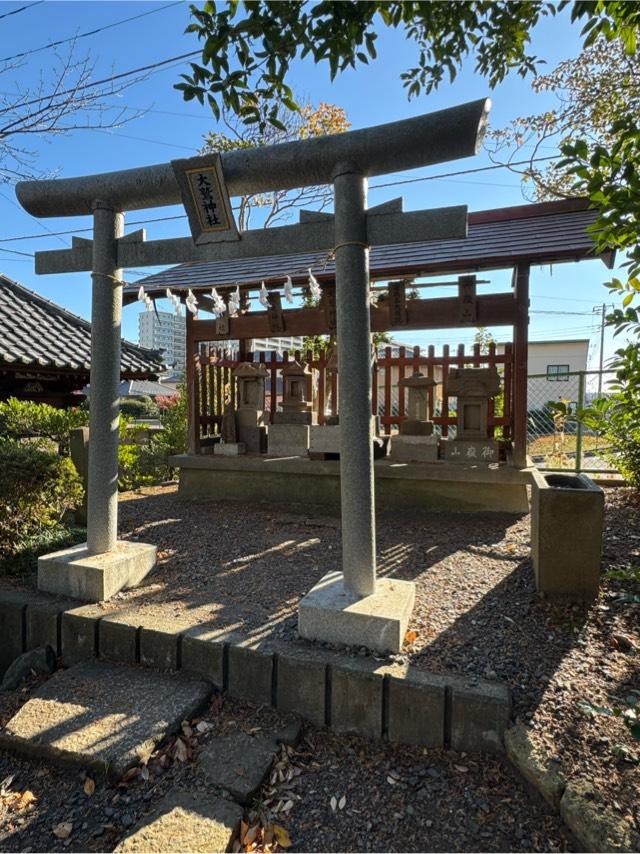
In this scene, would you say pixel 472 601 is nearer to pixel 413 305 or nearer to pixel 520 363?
pixel 520 363

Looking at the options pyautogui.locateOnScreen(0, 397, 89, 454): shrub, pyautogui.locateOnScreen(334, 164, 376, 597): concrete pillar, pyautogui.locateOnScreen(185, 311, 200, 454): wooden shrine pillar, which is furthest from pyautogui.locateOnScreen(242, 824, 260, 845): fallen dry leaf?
pyautogui.locateOnScreen(185, 311, 200, 454): wooden shrine pillar

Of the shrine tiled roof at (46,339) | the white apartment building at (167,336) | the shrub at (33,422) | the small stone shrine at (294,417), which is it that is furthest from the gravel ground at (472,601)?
the white apartment building at (167,336)

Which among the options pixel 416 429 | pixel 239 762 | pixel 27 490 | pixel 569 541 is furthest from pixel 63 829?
pixel 416 429

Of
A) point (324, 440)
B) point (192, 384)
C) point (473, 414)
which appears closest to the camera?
point (473, 414)

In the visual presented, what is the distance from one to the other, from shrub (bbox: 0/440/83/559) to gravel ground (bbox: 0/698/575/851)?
2044 mm

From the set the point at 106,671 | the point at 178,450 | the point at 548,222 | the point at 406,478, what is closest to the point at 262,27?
the point at 106,671

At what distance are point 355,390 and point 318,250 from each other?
A: 917mm

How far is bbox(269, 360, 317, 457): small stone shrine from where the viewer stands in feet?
19.6

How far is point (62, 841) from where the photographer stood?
6.12 ft

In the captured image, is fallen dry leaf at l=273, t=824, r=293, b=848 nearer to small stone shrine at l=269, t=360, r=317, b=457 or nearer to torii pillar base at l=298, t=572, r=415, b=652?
torii pillar base at l=298, t=572, r=415, b=652

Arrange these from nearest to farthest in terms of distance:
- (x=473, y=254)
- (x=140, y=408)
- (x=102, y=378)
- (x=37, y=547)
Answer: (x=102, y=378), (x=37, y=547), (x=473, y=254), (x=140, y=408)

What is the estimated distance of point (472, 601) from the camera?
3.04 metres

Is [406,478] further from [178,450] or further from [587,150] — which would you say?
[178,450]

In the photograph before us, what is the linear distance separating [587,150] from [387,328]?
3.91 metres
